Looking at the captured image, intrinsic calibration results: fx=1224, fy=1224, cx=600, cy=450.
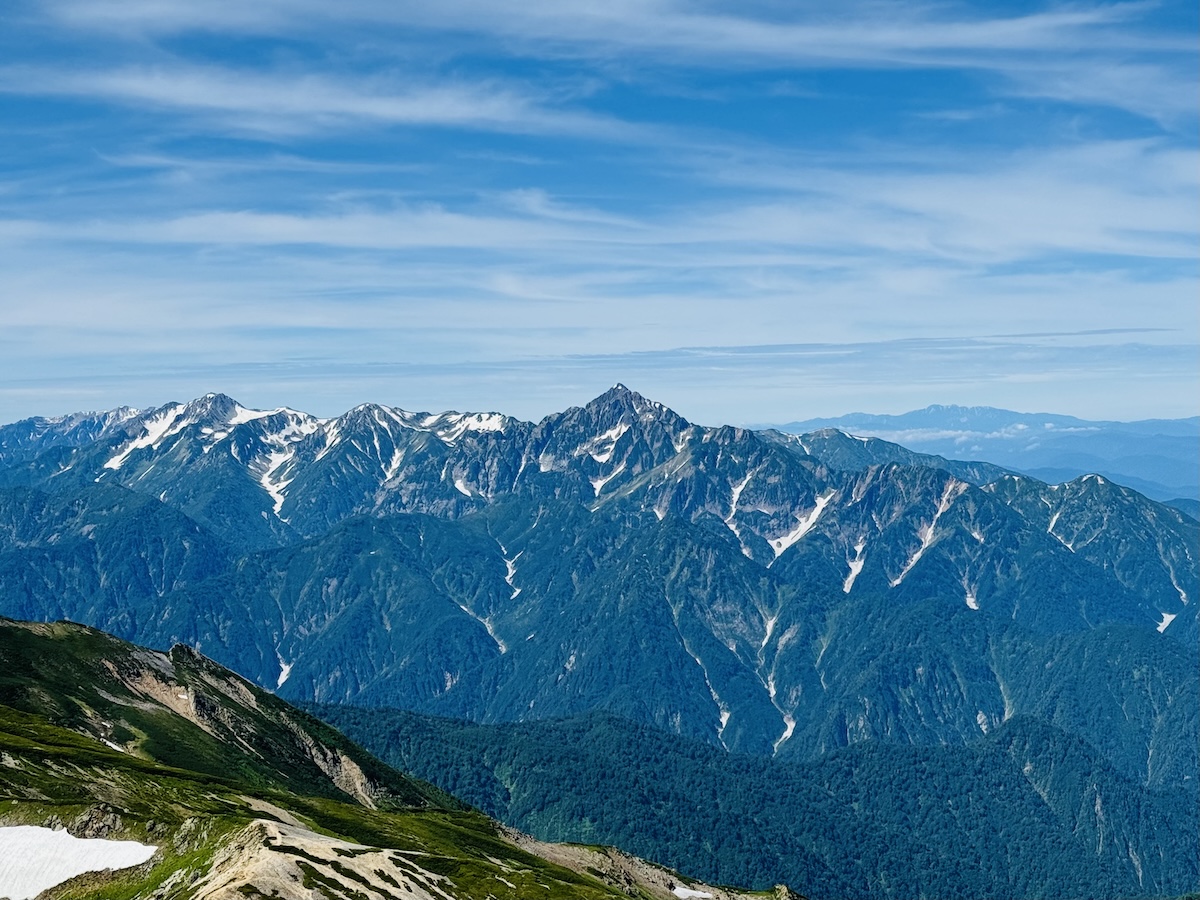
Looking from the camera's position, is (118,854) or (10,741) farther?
(10,741)

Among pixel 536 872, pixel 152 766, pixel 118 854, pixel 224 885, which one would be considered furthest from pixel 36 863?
pixel 536 872

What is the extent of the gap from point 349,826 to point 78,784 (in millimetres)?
42442

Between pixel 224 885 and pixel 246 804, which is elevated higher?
pixel 224 885

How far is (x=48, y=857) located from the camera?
137 meters

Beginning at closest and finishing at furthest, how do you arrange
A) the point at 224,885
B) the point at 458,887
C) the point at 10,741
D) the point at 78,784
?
the point at 224,885, the point at 458,887, the point at 78,784, the point at 10,741

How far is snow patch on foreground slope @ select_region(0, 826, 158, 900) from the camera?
438 feet

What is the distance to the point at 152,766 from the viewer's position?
196 metres

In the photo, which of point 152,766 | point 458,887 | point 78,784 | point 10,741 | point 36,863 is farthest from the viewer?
point 152,766

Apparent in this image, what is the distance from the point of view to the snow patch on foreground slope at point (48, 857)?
438 ft

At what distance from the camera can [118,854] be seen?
13738cm

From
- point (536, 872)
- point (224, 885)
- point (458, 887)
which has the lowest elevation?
point (536, 872)

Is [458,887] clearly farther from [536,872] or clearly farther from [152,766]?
[152,766]

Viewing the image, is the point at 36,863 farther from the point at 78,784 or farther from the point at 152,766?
the point at 152,766

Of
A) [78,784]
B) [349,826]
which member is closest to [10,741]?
[78,784]
